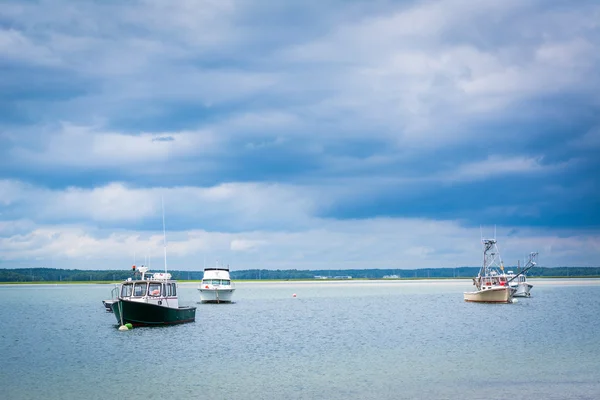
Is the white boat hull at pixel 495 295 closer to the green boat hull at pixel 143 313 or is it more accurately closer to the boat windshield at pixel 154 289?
the green boat hull at pixel 143 313

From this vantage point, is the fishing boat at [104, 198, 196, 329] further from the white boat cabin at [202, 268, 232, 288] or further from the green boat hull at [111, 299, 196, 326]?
the white boat cabin at [202, 268, 232, 288]

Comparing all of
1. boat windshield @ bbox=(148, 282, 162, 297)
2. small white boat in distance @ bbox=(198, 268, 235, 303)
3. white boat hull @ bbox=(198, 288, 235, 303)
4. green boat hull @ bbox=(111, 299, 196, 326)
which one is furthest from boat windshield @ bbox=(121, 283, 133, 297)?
white boat hull @ bbox=(198, 288, 235, 303)

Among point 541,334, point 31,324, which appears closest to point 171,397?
point 541,334

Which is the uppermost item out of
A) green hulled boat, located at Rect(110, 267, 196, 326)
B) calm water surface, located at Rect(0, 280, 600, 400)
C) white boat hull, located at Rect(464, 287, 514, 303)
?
green hulled boat, located at Rect(110, 267, 196, 326)

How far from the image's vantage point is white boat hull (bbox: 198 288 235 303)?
117188mm

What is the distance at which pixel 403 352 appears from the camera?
164ft

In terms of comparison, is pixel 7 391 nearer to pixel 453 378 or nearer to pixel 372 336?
pixel 453 378

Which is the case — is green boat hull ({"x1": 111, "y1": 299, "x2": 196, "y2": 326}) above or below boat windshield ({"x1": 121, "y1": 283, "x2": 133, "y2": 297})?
below

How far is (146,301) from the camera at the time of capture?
66.6 m

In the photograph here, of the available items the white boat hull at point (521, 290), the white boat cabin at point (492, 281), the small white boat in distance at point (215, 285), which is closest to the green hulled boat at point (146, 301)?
the small white boat in distance at point (215, 285)

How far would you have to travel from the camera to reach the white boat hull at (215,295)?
384 feet

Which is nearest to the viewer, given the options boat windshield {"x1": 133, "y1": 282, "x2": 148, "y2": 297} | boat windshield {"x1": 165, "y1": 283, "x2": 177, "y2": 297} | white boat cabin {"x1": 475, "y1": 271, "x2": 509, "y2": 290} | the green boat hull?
the green boat hull

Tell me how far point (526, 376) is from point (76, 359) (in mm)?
31209

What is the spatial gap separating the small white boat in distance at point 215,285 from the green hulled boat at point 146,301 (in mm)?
45437
